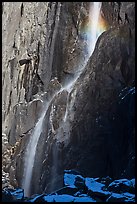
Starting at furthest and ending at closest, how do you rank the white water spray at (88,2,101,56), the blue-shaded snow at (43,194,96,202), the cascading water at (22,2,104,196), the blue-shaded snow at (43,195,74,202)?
the white water spray at (88,2,101,56) → the cascading water at (22,2,104,196) → the blue-shaded snow at (43,195,74,202) → the blue-shaded snow at (43,194,96,202)

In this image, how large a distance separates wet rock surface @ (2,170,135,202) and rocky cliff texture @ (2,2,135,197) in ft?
1.52

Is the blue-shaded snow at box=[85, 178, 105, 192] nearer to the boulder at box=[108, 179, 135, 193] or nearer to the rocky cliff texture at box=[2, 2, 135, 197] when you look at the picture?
the boulder at box=[108, 179, 135, 193]

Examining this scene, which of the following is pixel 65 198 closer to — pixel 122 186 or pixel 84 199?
pixel 84 199

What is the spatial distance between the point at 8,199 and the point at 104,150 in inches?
140

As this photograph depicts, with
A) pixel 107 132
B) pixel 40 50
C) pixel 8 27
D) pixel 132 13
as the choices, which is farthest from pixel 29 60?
pixel 107 132

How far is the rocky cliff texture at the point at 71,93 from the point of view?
14.4 meters

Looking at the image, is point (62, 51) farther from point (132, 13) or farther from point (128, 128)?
point (128, 128)

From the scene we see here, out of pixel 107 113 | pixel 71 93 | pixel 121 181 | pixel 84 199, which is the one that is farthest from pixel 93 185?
pixel 71 93

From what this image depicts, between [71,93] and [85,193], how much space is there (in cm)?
493

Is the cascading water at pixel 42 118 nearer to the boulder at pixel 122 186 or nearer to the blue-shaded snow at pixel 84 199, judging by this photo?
the blue-shaded snow at pixel 84 199

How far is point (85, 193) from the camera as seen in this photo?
1315cm

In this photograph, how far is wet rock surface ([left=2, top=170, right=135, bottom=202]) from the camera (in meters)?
12.5

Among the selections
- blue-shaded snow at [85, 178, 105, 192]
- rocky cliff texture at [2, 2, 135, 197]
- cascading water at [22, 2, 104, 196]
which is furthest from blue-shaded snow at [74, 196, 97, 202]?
cascading water at [22, 2, 104, 196]

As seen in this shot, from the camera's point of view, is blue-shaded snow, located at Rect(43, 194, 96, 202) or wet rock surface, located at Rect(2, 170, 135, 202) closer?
wet rock surface, located at Rect(2, 170, 135, 202)
